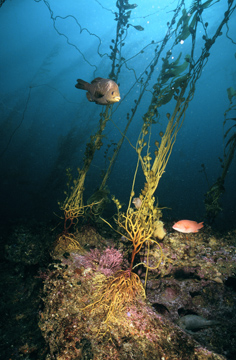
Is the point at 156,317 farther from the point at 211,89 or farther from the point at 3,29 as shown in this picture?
the point at 3,29

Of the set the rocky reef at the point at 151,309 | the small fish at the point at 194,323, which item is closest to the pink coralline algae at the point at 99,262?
the rocky reef at the point at 151,309

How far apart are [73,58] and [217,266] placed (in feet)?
239

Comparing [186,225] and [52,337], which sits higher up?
[186,225]

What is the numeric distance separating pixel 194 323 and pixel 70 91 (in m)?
84.6

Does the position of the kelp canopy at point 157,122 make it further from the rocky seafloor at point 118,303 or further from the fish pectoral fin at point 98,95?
the rocky seafloor at point 118,303

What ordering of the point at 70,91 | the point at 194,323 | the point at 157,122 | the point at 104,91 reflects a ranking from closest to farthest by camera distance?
the point at 194,323 < the point at 104,91 < the point at 157,122 < the point at 70,91

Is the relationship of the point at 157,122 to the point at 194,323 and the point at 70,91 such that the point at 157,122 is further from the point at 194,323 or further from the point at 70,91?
the point at 70,91

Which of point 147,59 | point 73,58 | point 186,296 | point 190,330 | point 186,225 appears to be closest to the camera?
point 190,330

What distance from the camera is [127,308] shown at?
203 centimetres

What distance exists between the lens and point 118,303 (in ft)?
6.72

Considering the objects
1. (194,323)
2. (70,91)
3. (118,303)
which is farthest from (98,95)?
(70,91)

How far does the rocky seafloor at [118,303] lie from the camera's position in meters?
1.66

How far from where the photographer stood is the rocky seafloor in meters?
1.66

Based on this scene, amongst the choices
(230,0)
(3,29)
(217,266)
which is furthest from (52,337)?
(3,29)
